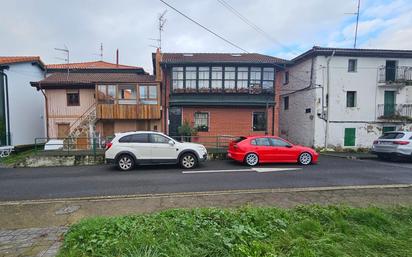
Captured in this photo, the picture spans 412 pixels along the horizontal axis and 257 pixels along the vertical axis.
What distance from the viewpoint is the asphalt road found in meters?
6.28

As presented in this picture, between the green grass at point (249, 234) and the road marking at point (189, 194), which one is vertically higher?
the green grass at point (249, 234)

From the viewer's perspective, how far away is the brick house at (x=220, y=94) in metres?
16.7

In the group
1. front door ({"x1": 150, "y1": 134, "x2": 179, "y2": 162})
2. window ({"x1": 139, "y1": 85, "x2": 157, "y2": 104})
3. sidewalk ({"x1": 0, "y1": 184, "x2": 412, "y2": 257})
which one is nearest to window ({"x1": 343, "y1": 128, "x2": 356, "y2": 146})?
sidewalk ({"x1": 0, "y1": 184, "x2": 412, "y2": 257})

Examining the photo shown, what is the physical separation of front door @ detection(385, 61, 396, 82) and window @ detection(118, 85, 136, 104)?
20.8m

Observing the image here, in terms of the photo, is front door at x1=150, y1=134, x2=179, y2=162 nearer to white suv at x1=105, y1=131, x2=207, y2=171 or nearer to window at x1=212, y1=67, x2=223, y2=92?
white suv at x1=105, y1=131, x2=207, y2=171

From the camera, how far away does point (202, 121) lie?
17297mm

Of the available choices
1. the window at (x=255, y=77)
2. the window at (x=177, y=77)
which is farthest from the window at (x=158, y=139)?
the window at (x=255, y=77)

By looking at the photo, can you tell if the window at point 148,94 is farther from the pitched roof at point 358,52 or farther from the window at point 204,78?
the pitched roof at point 358,52

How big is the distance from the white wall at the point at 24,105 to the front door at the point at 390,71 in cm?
3028

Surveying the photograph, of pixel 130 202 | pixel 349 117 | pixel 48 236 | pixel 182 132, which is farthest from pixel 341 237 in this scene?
pixel 349 117

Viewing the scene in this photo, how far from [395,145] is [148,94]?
16.3 metres

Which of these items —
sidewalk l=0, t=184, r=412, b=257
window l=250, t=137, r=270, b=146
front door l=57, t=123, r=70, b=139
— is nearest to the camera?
sidewalk l=0, t=184, r=412, b=257

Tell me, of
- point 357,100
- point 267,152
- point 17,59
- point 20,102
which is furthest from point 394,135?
point 17,59

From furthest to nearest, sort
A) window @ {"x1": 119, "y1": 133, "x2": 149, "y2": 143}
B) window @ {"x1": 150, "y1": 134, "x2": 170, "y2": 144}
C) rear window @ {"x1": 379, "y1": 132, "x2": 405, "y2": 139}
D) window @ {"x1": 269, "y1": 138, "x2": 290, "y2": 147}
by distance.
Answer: rear window @ {"x1": 379, "y1": 132, "x2": 405, "y2": 139}
window @ {"x1": 269, "y1": 138, "x2": 290, "y2": 147}
window @ {"x1": 150, "y1": 134, "x2": 170, "y2": 144}
window @ {"x1": 119, "y1": 133, "x2": 149, "y2": 143}
